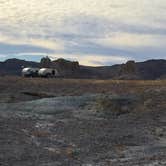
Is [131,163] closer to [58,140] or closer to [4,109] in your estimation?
[58,140]

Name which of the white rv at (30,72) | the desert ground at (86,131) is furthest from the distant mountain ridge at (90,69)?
the desert ground at (86,131)

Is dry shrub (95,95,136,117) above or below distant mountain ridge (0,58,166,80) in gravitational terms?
below

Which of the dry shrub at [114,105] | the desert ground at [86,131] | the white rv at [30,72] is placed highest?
the white rv at [30,72]

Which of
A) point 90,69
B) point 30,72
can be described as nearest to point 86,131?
point 30,72

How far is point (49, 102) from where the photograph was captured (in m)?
31.3

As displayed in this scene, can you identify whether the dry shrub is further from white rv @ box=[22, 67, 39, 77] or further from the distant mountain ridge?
the distant mountain ridge

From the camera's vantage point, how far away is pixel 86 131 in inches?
952

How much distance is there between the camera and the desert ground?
18.5 meters

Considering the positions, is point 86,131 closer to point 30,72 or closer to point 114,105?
point 114,105

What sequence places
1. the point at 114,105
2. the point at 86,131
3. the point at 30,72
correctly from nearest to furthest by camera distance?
the point at 86,131 < the point at 114,105 < the point at 30,72

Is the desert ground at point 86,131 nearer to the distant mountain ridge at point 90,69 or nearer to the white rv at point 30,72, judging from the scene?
the white rv at point 30,72

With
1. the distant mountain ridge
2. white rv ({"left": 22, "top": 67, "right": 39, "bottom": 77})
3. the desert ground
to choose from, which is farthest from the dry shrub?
the distant mountain ridge

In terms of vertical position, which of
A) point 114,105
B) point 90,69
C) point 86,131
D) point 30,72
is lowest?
point 86,131

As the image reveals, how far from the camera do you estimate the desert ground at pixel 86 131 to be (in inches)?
727
